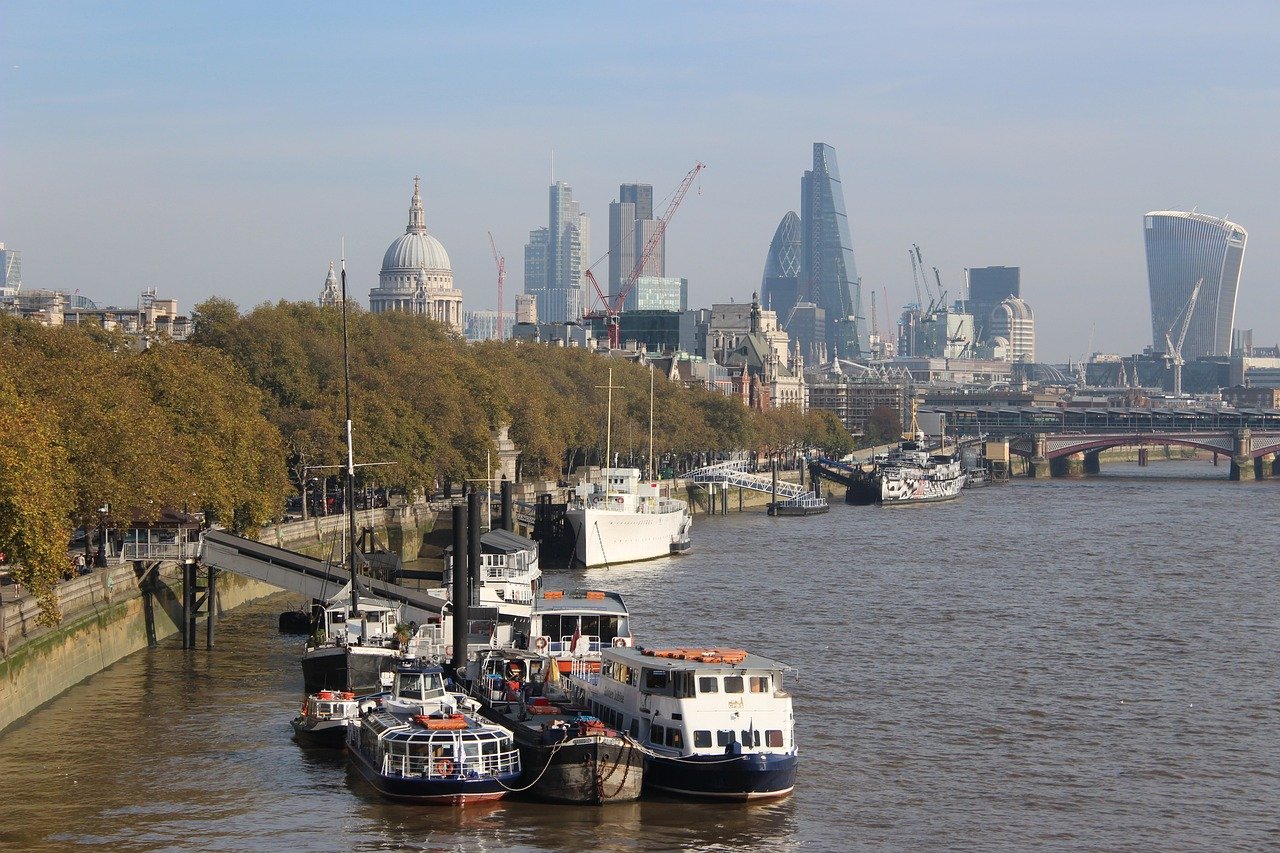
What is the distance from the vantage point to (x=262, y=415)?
81.5 metres

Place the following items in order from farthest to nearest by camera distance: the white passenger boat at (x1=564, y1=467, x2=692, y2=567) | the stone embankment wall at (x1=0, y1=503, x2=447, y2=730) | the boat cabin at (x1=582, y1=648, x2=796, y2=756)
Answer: the white passenger boat at (x1=564, y1=467, x2=692, y2=567) → the stone embankment wall at (x1=0, y1=503, x2=447, y2=730) → the boat cabin at (x1=582, y1=648, x2=796, y2=756)

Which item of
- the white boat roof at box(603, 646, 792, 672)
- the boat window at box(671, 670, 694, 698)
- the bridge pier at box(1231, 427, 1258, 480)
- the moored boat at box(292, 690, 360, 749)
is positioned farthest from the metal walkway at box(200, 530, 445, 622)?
the bridge pier at box(1231, 427, 1258, 480)

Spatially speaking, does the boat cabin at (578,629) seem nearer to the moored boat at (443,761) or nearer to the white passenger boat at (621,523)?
the moored boat at (443,761)

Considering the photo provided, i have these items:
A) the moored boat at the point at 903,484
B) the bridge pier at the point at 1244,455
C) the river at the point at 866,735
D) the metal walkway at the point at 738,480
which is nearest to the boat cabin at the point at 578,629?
the river at the point at 866,735

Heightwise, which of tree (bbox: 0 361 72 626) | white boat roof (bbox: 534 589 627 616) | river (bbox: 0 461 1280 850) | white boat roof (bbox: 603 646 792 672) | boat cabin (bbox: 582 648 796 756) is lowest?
river (bbox: 0 461 1280 850)

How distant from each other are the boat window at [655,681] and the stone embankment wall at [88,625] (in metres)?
13.4

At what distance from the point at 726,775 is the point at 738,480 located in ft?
314

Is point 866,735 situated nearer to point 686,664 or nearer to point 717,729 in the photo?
point 686,664

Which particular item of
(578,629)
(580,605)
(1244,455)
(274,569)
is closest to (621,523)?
(274,569)

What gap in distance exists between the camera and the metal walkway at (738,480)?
130 m

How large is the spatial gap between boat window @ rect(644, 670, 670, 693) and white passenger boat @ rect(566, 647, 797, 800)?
2cm

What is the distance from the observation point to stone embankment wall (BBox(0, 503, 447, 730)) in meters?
41.9

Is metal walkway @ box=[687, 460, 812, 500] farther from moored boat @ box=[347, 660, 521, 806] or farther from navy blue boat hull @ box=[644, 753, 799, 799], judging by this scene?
moored boat @ box=[347, 660, 521, 806]

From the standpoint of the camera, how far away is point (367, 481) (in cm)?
7888
